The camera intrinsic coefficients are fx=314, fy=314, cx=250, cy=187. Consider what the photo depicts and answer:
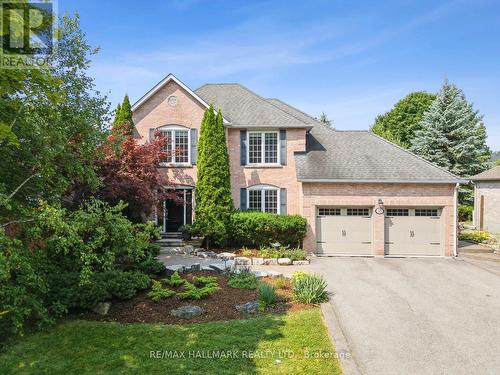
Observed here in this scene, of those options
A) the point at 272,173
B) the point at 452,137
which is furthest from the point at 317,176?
the point at 452,137

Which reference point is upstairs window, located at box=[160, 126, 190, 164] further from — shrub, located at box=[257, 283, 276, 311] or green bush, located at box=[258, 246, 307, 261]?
shrub, located at box=[257, 283, 276, 311]

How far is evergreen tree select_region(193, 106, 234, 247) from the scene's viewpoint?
51.5ft

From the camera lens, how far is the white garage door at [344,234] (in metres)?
16.0

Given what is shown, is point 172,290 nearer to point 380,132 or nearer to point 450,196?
point 450,196

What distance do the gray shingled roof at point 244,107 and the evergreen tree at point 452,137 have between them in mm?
16682

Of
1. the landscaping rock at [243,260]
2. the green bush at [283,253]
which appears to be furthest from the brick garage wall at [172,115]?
the green bush at [283,253]

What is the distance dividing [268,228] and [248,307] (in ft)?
23.0

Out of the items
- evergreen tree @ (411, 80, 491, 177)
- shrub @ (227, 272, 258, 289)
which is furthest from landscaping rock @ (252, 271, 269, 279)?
evergreen tree @ (411, 80, 491, 177)

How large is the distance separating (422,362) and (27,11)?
971 centimetres

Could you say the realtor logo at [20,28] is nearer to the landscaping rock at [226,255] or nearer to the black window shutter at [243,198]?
the landscaping rock at [226,255]

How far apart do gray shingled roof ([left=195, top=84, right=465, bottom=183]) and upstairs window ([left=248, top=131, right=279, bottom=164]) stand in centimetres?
71

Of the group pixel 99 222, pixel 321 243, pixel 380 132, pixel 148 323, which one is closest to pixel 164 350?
pixel 148 323

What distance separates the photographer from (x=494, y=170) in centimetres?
2428

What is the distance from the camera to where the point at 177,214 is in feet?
58.5
